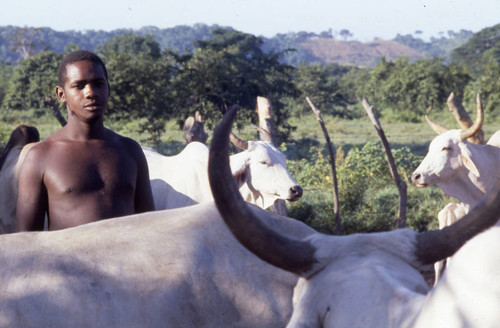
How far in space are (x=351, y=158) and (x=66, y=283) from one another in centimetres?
924

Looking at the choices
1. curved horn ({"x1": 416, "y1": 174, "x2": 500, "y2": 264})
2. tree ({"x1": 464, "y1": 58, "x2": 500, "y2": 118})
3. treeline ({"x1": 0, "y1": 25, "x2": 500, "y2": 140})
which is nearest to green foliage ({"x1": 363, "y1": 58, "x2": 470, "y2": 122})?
treeline ({"x1": 0, "y1": 25, "x2": 500, "y2": 140})

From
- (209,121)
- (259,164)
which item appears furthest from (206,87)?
(259,164)

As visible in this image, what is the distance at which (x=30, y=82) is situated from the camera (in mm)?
25609

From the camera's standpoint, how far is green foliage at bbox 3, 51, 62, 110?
983 inches

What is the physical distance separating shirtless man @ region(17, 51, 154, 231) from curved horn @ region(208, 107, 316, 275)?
1126mm

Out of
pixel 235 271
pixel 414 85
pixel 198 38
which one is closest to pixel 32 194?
pixel 235 271

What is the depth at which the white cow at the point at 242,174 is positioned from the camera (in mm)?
5664

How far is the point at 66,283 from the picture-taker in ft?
6.87

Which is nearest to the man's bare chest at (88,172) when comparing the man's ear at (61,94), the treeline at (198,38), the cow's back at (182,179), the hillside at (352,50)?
the man's ear at (61,94)

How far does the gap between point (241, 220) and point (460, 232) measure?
1.48ft

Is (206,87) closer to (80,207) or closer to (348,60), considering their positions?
(80,207)

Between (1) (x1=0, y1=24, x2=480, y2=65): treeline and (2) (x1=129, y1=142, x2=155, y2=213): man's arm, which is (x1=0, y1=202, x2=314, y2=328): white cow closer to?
(2) (x1=129, y1=142, x2=155, y2=213): man's arm

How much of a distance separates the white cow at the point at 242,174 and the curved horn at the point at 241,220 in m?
3.93

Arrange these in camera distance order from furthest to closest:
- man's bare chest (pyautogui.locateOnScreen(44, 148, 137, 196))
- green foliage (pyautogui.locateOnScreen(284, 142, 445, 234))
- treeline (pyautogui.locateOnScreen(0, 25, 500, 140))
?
treeline (pyautogui.locateOnScreen(0, 25, 500, 140))
green foliage (pyautogui.locateOnScreen(284, 142, 445, 234))
man's bare chest (pyautogui.locateOnScreen(44, 148, 137, 196))
